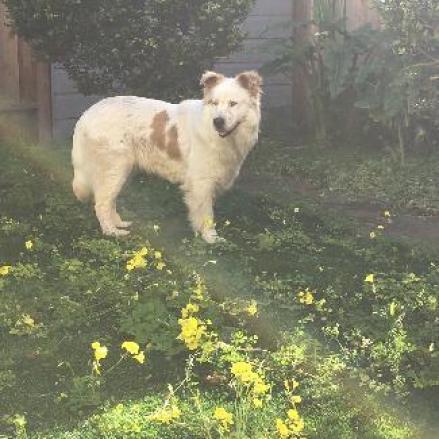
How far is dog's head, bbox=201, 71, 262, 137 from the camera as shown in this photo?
18.7ft

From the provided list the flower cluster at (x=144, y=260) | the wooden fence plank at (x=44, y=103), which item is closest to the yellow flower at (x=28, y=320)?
the flower cluster at (x=144, y=260)

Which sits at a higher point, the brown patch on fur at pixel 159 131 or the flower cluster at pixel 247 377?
the brown patch on fur at pixel 159 131

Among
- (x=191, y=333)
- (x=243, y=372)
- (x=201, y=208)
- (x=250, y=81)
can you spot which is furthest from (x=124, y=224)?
(x=243, y=372)

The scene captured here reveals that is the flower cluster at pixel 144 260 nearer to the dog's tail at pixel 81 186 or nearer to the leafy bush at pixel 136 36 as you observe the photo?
the dog's tail at pixel 81 186

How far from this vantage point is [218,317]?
14.4 feet

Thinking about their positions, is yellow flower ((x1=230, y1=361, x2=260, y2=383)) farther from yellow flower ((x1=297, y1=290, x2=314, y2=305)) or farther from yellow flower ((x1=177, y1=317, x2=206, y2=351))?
yellow flower ((x1=297, y1=290, x2=314, y2=305))

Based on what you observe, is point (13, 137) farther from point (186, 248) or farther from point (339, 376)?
point (339, 376)

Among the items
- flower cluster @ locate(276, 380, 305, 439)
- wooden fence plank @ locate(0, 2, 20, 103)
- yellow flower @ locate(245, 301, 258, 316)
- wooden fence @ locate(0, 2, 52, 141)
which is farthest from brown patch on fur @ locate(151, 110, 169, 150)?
wooden fence plank @ locate(0, 2, 20, 103)

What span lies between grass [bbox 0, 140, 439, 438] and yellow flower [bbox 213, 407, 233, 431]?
0.40 feet

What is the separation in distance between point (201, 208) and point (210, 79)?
1109 mm

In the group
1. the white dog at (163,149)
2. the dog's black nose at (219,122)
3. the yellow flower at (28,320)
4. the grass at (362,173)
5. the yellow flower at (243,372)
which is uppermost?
the dog's black nose at (219,122)

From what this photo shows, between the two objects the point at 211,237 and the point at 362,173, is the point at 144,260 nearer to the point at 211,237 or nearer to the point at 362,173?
the point at 211,237

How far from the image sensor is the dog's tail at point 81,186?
6465mm

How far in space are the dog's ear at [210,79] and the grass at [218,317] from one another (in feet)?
4.26
